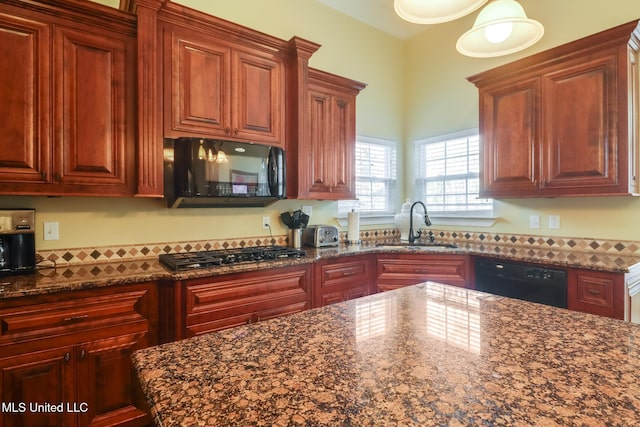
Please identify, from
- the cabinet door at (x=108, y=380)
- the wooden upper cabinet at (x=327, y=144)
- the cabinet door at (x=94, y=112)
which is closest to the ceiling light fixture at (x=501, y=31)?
the wooden upper cabinet at (x=327, y=144)

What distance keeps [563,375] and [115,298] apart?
76.8 inches

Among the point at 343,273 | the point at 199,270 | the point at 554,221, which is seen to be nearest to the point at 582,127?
the point at 554,221

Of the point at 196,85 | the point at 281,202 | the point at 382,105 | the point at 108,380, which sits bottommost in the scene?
the point at 108,380

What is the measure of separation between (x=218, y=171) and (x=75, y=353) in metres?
1.29

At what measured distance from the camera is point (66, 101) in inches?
76.2

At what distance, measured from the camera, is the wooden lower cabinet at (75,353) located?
1.58 m

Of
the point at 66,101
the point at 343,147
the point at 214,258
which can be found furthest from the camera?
the point at 343,147

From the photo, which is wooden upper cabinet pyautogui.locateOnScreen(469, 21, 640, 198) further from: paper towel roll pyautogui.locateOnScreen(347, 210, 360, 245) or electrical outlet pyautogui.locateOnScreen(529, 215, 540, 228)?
paper towel roll pyautogui.locateOnScreen(347, 210, 360, 245)

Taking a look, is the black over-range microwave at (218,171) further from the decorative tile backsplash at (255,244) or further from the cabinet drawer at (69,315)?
the cabinet drawer at (69,315)

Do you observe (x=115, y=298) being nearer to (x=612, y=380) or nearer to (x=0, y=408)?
(x=0, y=408)

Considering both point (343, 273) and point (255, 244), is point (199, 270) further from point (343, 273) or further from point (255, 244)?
point (343, 273)

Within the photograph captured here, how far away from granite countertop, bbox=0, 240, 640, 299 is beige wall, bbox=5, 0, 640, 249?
259 millimetres

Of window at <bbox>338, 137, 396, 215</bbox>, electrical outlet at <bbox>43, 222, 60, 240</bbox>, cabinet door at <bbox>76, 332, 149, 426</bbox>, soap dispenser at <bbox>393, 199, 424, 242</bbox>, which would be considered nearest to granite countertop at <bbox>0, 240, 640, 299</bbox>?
electrical outlet at <bbox>43, 222, 60, 240</bbox>

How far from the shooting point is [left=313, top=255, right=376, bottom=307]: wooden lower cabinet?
8.64 feet
